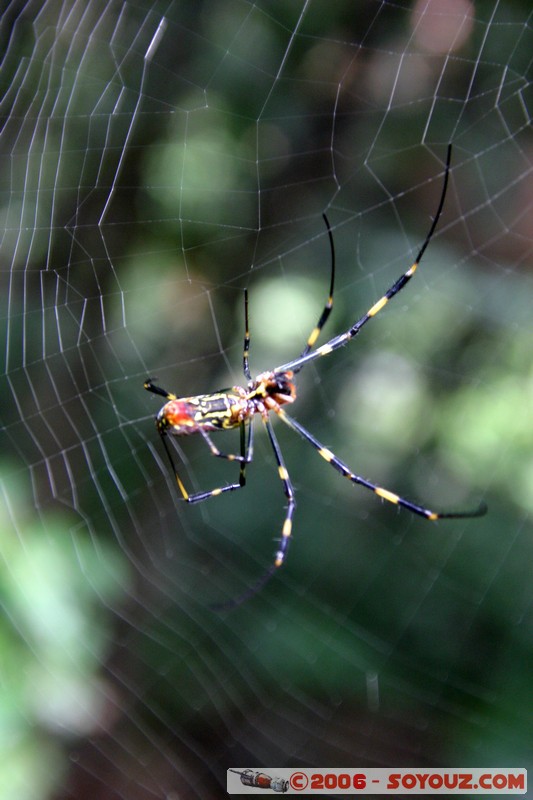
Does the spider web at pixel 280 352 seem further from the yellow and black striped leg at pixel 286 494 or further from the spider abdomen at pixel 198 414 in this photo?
the spider abdomen at pixel 198 414

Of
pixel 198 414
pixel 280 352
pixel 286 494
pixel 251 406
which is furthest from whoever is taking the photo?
pixel 280 352

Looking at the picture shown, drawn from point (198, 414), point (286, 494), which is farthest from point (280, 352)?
point (198, 414)

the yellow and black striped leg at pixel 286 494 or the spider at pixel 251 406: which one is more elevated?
the spider at pixel 251 406

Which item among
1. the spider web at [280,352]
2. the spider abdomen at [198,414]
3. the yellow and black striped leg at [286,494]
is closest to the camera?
the spider abdomen at [198,414]

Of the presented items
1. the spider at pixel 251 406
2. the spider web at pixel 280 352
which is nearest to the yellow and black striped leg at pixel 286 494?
the spider at pixel 251 406

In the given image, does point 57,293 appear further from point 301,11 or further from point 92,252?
point 301,11

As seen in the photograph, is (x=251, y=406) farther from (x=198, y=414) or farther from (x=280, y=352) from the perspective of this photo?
(x=280, y=352)

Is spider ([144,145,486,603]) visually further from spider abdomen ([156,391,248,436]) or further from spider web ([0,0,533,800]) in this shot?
spider web ([0,0,533,800])

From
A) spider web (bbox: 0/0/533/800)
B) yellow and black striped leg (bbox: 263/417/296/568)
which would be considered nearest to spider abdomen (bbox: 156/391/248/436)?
yellow and black striped leg (bbox: 263/417/296/568)
